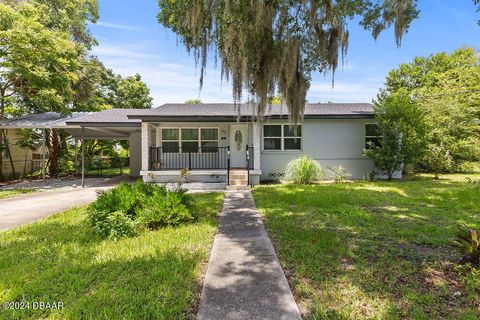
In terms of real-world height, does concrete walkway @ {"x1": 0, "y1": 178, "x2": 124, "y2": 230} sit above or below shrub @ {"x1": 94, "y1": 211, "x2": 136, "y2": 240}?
below

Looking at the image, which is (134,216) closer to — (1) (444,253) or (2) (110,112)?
(1) (444,253)

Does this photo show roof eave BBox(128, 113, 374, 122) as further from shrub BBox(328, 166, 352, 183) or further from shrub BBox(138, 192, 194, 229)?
shrub BBox(138, 192, 194, 229)

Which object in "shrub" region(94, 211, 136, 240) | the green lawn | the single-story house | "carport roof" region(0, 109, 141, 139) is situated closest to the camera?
the green lawn

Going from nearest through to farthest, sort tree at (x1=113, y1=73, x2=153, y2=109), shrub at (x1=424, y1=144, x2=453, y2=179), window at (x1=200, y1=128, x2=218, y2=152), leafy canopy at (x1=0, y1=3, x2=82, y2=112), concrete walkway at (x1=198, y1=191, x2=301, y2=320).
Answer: concrete walkway at (x1=198, y1=191, x2=301, y2=320) → leafy canopy at (x1=0, y1=3, x2=82, y2=112) → shrub at (x1=424, y1=144, x2=453, y2=179) → window at (x1=200, y1=128, x2=218, y2=152) → tree at (x1=113, y1=73, x2=153, y2=109)

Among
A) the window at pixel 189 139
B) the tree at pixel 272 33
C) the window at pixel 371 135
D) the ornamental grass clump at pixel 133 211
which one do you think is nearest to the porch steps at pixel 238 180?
the window at pixel 189 139

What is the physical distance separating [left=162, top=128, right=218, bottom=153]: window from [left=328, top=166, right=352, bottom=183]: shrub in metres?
5.73

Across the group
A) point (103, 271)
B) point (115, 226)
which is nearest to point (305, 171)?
point (115, 226)

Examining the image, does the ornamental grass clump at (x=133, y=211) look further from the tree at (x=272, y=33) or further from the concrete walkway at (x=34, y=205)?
the tree at (x=272, y=33)

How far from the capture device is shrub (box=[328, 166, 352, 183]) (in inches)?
480

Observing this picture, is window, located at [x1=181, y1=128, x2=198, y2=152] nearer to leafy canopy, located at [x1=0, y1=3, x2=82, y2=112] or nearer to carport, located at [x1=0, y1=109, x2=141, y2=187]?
carport, located at [x1=0, y1=109, x2=141, y2=187]

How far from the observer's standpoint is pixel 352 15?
Result: 595cm

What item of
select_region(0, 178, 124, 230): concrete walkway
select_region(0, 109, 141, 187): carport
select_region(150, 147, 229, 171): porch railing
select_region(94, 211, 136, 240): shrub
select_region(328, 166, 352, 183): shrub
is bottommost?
select_region(0, 178, 124, 230): concrete walkway

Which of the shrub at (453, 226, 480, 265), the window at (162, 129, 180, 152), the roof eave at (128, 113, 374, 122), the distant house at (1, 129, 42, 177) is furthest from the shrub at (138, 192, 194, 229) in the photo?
the distant house at (1, 129, 42, 177)

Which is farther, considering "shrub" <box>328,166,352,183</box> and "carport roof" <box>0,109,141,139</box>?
"shrub" <box>328,166,352,183</box>
